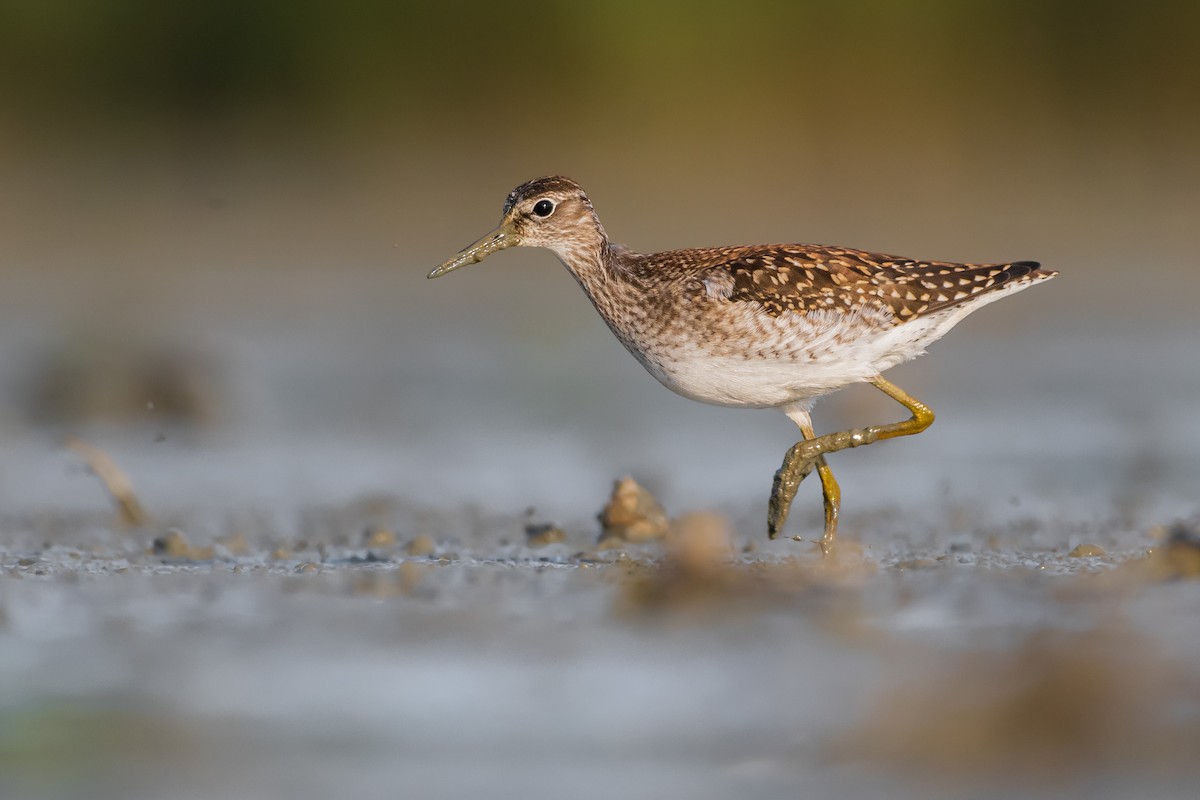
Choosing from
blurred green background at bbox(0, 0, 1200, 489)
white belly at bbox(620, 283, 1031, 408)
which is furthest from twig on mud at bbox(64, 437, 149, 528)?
blurred green background at bbox(0, 0, 1200, 489)

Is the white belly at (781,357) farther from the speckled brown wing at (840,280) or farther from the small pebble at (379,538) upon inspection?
the small pebble at (379,538)

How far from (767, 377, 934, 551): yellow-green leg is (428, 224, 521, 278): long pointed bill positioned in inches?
60.4

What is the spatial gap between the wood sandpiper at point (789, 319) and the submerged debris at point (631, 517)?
46 cm

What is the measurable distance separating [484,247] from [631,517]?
157 centimetres

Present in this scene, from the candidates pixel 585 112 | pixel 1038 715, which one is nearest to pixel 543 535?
pixel 1038 715

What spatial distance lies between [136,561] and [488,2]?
12436 mm

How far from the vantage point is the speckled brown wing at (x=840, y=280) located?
729 centimetres

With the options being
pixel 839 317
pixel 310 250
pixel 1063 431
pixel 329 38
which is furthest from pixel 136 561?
pixel 329 38

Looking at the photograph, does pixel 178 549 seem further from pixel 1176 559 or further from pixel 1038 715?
pixel 1038 715

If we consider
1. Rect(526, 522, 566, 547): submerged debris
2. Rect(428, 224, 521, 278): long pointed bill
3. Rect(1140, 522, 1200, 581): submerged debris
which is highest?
Rect(428, 224, 521, 278): long pointed bill

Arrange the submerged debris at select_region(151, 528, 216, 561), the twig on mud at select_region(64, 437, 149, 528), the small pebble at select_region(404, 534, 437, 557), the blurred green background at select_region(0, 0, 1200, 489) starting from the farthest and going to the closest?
1. the blurred green background at select_region(0, 0, 1200, 489)
2. the twig on mud at select_region(64, 437, 149, 528)
3. the small pebble at select_region(404, 534, 437, 557)
4. the submerged debris at select_region(151, 528, 216, 561)

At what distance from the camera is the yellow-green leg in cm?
729

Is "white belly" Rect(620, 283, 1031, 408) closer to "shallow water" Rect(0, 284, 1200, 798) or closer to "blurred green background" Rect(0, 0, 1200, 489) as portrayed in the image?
"shallow water" Rect(0, 284, 1200, 798)

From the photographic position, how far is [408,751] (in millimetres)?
4121
